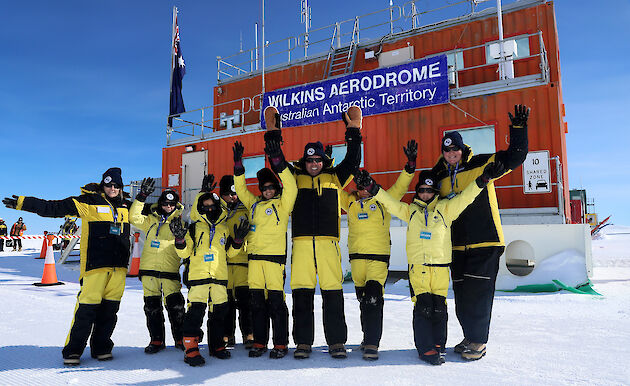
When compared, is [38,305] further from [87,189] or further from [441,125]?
[441,125]

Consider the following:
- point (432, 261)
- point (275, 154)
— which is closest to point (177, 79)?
point (275, 154)

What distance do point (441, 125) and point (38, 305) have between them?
9156 millimetres

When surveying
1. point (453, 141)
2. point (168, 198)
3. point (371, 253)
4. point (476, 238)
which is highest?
point (453, 141)

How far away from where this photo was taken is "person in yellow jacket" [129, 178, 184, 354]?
14.0ft

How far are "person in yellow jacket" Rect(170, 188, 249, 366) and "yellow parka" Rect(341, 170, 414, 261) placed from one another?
1162 millimetres

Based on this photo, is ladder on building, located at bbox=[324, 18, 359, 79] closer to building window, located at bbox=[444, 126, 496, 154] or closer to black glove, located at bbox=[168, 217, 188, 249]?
building window, located at bbox=[444, 126, 496, 154]

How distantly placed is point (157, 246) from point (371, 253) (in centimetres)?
233

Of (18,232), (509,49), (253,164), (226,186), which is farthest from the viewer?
(18,232)

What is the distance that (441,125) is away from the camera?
989 cm

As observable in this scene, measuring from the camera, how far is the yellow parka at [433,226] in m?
3.84

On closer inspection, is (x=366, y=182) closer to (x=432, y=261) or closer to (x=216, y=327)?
(x=432, y=261)

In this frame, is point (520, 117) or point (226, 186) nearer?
point (520, 117)

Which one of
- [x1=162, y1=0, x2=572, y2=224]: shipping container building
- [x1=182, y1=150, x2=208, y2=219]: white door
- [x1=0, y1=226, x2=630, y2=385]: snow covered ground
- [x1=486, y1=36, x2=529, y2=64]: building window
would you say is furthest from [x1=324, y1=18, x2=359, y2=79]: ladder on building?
[x1=0, y1=226, x2=630, y2=385]: snow covered ground

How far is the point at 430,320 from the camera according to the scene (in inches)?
151
